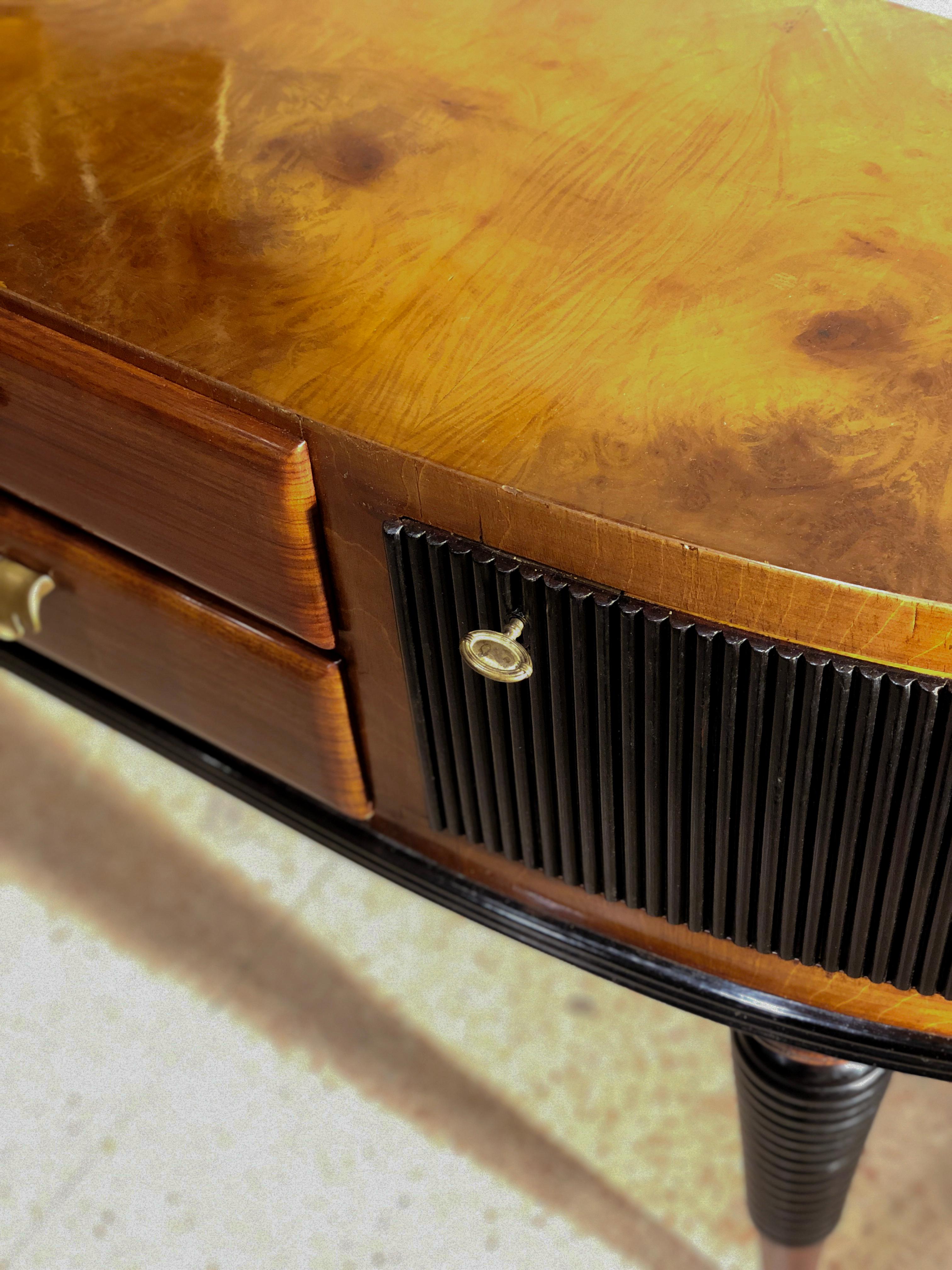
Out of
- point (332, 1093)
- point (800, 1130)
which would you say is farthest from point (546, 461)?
point (332, 1093)

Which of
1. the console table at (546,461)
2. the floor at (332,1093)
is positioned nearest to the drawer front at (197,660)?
the console table at (546,461)

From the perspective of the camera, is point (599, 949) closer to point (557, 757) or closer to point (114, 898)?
point (557, 757)

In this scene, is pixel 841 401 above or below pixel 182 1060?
above

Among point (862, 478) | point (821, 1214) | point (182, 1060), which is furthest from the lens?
point (182, 1060)

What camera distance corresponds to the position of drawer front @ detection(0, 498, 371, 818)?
535 millimetres

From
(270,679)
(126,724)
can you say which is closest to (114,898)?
(126,724)

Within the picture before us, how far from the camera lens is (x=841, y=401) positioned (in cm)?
43

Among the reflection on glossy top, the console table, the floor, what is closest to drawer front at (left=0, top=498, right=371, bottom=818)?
the console table

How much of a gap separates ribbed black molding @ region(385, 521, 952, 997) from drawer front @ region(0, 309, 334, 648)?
0.04m

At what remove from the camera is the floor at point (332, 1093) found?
2.57ft

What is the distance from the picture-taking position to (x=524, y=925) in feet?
1.81

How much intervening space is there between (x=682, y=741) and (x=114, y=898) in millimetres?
632

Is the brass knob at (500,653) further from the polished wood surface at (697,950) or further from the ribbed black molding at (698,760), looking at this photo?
the polished wood surface at (697,950)

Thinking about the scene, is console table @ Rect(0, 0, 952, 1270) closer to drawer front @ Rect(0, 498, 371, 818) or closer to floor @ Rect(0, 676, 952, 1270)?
drawer front @ Rect(0, 498, 371, 818)
